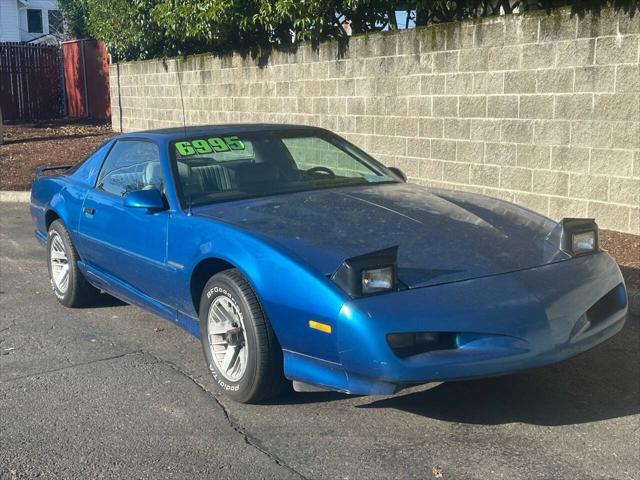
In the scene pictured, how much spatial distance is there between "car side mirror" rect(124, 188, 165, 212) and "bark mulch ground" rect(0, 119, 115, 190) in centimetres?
854

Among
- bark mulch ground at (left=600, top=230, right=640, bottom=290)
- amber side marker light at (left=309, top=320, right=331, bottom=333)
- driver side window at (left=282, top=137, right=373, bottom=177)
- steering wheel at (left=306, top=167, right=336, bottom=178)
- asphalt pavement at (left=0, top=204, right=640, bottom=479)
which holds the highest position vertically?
driver side window at (left=282, top=137, right=373, bottom=177)

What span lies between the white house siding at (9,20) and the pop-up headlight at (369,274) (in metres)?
48.6

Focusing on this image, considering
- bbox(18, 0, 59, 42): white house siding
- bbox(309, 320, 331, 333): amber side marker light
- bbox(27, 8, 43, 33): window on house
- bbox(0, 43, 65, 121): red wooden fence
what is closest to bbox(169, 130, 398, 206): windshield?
bbox(309, 320, 331, 333): amber side marker light

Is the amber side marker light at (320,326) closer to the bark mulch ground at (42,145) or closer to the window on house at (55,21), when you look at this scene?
the bark mulch ground at (42,145)

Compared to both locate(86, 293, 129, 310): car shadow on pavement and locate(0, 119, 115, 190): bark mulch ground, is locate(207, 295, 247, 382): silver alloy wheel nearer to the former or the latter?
locate(86, 293, 129, 310): car shadow on pavement

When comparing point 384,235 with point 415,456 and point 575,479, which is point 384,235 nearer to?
point 415,456

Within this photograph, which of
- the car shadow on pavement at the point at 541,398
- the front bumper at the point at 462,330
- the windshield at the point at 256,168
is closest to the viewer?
the front bumper at the point at 462,330

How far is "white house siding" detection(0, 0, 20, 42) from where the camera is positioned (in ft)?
156

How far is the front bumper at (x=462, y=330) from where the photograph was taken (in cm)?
365

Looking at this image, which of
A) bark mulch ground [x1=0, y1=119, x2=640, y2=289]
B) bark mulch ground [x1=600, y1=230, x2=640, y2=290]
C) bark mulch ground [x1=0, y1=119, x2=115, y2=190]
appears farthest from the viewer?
bark mulch ground [x1=0, y1=119, x2=115, y2=190]

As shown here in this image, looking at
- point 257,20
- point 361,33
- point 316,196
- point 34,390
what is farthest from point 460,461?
point 257,20

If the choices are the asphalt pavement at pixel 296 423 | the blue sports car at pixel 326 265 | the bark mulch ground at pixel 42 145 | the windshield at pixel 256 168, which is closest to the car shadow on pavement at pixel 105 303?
the blue sports car at pixel 326 265

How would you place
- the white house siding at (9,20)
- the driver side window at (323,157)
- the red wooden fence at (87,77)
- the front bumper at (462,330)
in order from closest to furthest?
A: 1. the front bumper at (462,330)
2. the driver side window at (323,157)
3. the red wooden fence at (87,77)
4. the white house siding at (9,20)

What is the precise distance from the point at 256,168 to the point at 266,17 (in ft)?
23.5
